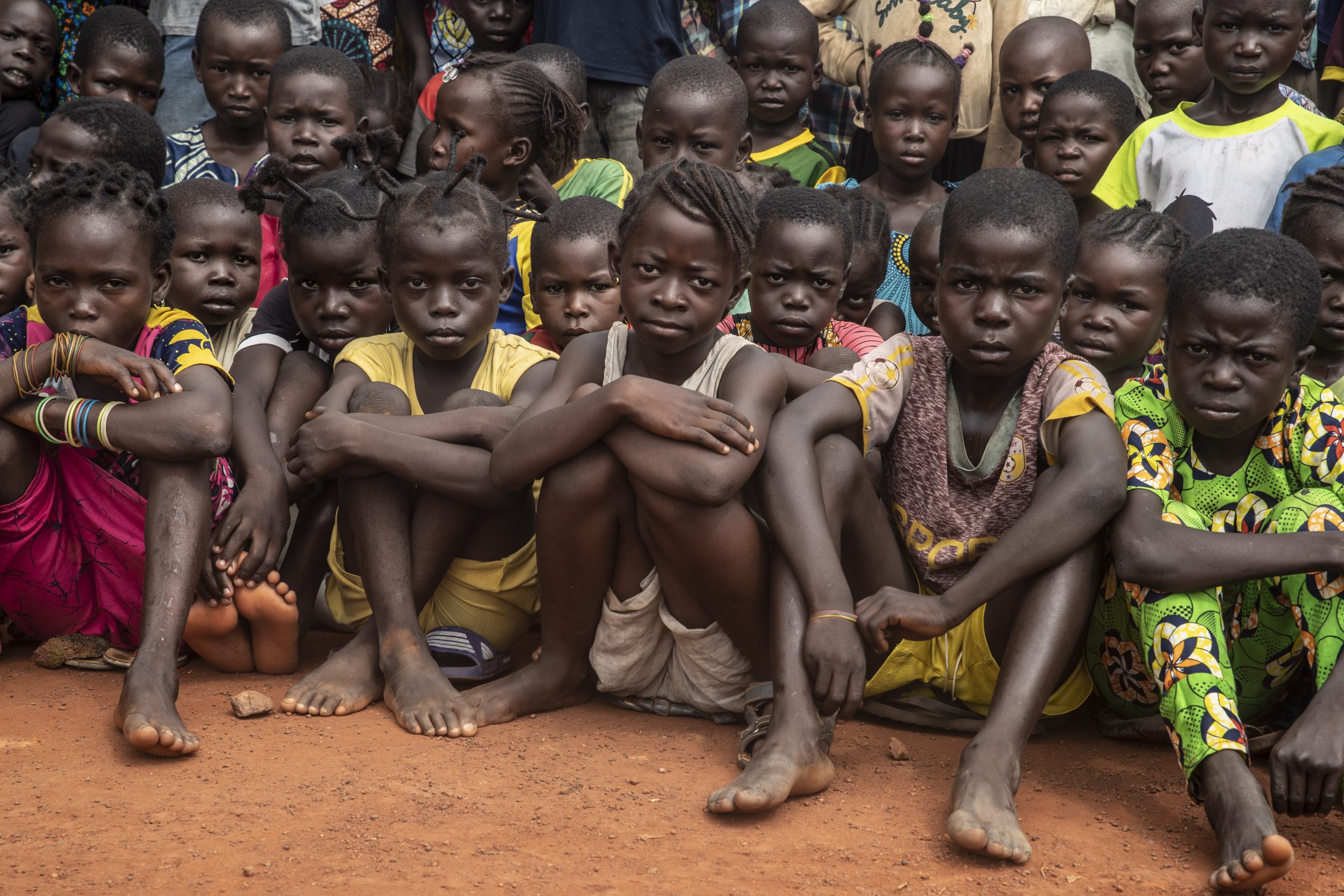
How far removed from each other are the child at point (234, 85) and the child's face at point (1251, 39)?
356 centimetres

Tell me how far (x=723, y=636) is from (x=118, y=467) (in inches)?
63.1

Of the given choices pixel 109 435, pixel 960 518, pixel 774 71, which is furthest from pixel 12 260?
pixel 774 71

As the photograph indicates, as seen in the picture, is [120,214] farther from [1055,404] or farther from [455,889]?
[1055,404]

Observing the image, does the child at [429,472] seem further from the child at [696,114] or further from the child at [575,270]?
the child at [696,114]

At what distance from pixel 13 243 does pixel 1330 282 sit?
Result: 3.59 metres

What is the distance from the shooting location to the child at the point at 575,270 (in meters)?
3.80

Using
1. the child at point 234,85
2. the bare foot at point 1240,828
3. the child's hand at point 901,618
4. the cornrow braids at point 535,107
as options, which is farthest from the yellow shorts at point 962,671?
the child at point 234,85

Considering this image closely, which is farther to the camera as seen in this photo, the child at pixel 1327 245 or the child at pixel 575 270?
the child at pixel 575 270

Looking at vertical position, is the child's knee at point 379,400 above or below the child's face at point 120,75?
below

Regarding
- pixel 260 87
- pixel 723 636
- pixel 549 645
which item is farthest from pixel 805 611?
pixel 260 87

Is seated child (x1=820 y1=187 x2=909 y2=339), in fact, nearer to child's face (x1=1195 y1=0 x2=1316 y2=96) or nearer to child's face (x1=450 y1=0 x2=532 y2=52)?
child's face (x1=1195 y1=0 x2=1316 y2=96)

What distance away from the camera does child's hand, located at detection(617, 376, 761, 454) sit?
254 cm

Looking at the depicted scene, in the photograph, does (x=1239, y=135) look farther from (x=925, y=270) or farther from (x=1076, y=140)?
(x=925, y=270)

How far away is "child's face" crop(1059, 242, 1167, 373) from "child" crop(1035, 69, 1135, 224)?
1.00 metres
